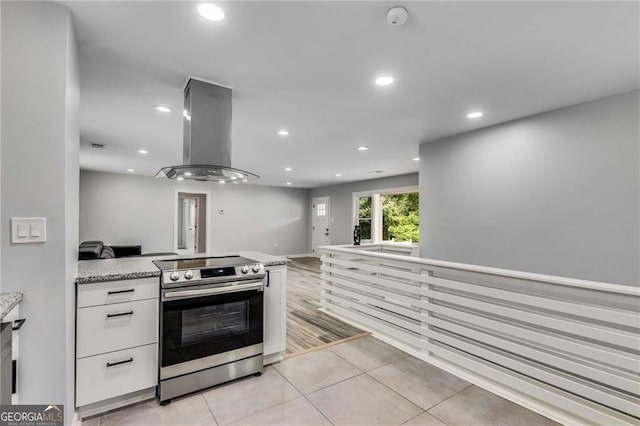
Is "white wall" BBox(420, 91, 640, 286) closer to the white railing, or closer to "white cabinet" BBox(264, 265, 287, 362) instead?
the white railing

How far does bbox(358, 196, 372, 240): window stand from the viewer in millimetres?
8164

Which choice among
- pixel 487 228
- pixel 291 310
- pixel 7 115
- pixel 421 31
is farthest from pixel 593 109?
pixel 7 115

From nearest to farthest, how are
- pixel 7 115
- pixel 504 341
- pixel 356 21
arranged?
pixel 7 115 → pixel 356 21 → pixel 504 341

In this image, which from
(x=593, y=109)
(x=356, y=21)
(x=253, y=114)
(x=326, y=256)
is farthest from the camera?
(x=326, y=256)

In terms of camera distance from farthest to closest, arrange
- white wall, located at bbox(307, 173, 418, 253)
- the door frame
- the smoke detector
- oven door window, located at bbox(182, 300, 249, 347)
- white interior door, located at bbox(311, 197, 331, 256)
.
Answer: white interior door, located at bbox(311, 197, 331, 256) < white wall, located at bbox(307, 173, 418, 253) < the door frame < oven door window, located at bbox(182, 300, 249, 347) < the smoke detector

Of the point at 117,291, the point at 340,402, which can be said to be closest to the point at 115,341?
the point at 117,291

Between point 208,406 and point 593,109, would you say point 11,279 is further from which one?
point 593,109

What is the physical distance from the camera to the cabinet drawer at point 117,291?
1784 mm

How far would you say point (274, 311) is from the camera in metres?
2.54

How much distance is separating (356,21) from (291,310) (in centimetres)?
339

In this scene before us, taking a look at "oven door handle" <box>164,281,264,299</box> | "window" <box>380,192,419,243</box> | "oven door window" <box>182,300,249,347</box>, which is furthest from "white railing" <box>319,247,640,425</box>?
"window" <box>380,192,419,243</box>

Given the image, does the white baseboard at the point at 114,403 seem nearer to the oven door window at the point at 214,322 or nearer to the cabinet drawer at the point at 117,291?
the oven door window at the point at 214,322

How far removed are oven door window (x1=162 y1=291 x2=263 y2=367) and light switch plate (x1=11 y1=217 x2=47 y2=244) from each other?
82cm

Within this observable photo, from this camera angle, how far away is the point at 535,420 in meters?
1.82
